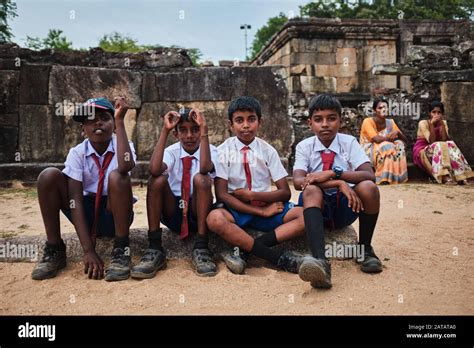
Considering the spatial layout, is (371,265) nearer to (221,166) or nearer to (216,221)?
(216,221)

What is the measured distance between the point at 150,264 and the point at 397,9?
1645 cm

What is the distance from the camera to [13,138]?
593 centimetres

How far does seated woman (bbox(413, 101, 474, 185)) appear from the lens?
6023mm

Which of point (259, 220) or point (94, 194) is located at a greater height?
point (94, 194)

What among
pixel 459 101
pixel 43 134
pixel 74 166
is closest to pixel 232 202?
pixel 74 166

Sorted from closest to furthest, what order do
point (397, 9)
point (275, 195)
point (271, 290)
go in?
point (271, 290) < point (275, 195) < point (397, 9)

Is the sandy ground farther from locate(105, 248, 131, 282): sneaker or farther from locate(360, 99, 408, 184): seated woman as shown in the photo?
locate(360, 99, 408, 184): seated woman

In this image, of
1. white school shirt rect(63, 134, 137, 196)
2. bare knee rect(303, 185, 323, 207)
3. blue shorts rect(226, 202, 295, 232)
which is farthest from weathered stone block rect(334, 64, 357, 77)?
white school shirt rect(63, 134, 137, 196)

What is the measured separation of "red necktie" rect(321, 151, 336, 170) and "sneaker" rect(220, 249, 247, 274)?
0.88 metres

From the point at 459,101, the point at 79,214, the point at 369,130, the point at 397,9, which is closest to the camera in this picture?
the point at 79,214

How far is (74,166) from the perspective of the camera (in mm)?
2545

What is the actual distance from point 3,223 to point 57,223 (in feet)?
6.44

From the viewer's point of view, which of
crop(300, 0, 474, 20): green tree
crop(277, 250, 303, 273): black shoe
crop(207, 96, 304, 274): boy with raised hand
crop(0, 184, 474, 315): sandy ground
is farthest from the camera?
crop(300, 0, 474, 20): green tree

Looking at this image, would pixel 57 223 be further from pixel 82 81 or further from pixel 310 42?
pixel 310 42
